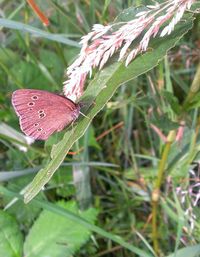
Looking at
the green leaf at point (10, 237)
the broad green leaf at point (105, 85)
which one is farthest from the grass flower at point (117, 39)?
the green leaf at point (10, 237)

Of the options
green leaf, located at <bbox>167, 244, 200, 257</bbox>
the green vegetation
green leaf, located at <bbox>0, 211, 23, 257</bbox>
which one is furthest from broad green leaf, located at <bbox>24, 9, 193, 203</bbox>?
green leaf, located at <bbox>167, 244, 200, 257</bbox>

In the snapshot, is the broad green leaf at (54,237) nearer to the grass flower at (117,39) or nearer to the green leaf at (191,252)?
the green leaf at (191,252)

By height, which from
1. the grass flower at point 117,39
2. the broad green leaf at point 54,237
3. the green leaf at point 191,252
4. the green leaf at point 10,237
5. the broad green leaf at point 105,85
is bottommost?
the green leaf at point 191,252

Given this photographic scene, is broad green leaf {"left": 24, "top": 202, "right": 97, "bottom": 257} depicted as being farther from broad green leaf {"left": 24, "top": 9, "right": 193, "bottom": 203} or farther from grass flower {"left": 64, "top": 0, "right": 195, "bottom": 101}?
grass flower {"left": 64, "top": 0, "right": 195, "bottom": 101}

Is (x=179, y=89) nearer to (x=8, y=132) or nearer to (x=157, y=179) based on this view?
(x=157, y=179)

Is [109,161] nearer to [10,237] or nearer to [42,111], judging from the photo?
[10,237]

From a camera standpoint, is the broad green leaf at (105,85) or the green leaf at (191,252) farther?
the green leaf at (191,252)
